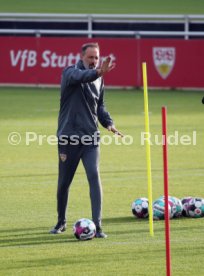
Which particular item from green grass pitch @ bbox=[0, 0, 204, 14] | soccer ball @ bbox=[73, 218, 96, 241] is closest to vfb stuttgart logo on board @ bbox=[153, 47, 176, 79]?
green grass pitch @ bbox=[0, 0, 204, 14]

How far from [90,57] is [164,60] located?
70.1 ft

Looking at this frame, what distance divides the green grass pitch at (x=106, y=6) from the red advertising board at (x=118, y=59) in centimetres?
1288

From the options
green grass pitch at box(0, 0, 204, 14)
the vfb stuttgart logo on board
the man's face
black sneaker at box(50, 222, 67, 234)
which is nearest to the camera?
the man's face

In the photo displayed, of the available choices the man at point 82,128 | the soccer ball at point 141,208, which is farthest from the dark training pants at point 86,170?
the soccer ball at point 141,208

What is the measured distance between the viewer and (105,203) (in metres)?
14.5

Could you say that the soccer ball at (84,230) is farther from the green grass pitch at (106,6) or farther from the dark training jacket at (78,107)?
the green grass pitch at (106,6)

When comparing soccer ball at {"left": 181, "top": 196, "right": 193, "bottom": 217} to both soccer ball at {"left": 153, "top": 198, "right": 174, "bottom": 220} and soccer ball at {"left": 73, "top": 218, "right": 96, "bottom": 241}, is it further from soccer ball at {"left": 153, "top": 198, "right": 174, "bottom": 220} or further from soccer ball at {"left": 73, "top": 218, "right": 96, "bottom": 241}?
soccer ball at {"left": 73, "top": 218, "right": 96, "bottom": 241}

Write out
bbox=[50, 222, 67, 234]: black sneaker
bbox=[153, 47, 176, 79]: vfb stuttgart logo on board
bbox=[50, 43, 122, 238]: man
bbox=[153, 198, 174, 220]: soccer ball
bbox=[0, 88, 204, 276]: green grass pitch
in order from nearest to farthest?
bbox=[0, 88, 204, 276]: green grass pitch → bbox=[50, 43, 122, 238]: man → bbox=[50, 222, 67, 234]: black sneaker → bbox=[153, 198, 174, 220]: soccer ball → bbox=[153, 47, 176, 79]: vfb stuttgart logo on board

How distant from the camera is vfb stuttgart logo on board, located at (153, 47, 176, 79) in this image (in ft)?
108

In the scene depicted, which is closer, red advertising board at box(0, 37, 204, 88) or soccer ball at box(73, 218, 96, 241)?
soccer ball at box(73, 218, 96, 241)

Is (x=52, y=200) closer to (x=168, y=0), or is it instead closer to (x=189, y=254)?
(x=189, y=254)

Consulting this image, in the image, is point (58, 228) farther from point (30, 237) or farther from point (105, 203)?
point (105, 203)

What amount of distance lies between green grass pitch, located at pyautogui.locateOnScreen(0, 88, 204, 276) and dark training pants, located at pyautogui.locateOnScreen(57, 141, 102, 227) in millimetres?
374

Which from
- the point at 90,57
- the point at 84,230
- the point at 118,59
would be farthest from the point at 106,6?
the point at 84,230
